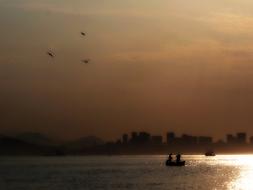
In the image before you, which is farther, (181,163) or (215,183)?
(181,163)

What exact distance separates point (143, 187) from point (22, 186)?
64.6ft

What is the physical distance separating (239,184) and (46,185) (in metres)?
30.5

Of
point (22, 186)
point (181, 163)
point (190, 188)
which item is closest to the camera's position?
point (190, 188)

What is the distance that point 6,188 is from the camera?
368ft

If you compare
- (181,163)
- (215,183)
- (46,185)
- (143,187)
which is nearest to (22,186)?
(46,185)

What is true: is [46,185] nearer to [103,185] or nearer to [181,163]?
[103,185]

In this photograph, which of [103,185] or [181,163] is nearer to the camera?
[103,185]

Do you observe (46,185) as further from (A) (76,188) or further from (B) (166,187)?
(B) (166,187)

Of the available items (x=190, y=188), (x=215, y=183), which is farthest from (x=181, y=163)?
(x=190, y=188)

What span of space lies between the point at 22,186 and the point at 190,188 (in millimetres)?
26526

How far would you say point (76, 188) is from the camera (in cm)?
10862

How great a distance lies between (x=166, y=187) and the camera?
109 m

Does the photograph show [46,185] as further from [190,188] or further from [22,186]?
[190,188]

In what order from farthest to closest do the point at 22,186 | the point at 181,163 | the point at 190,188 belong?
the point at 181,163 < the point at 22,186 < the point at 190,188
